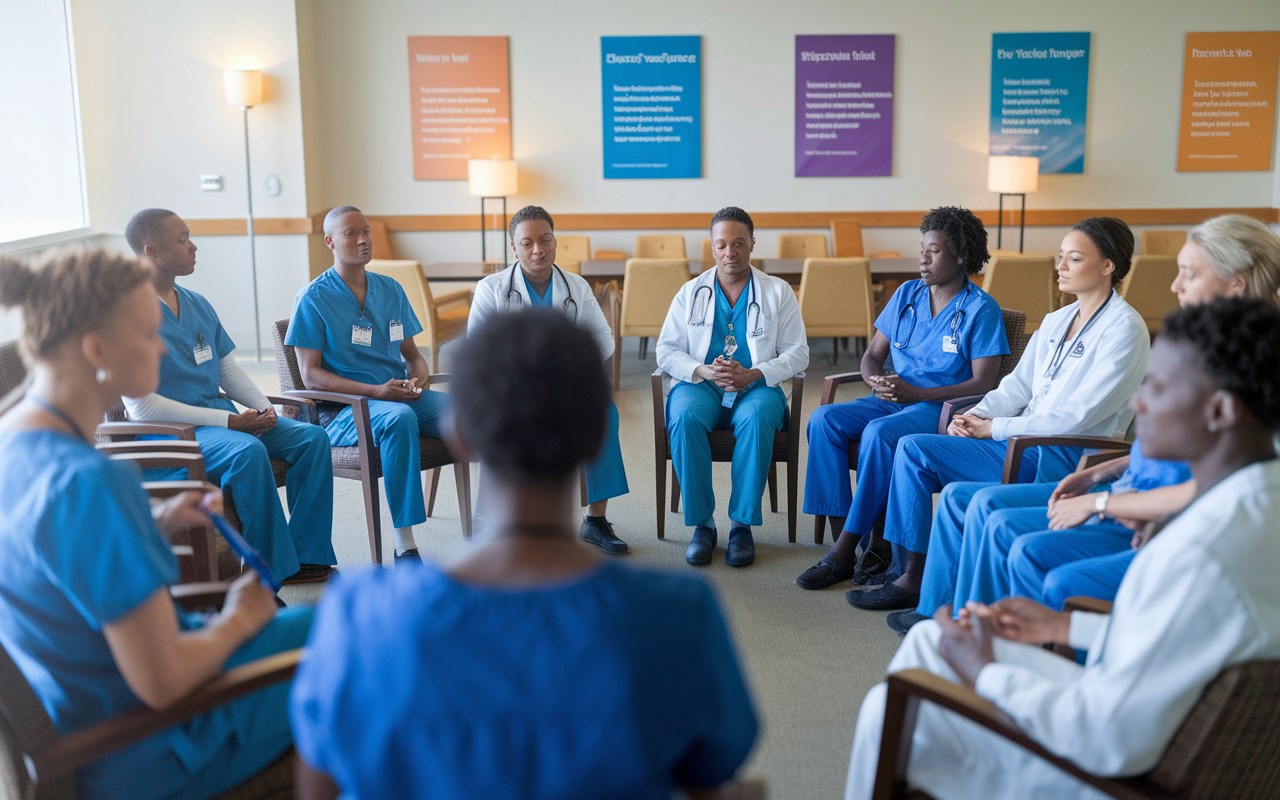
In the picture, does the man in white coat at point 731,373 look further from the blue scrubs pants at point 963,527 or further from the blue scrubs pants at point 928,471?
the blue scrubs pants at point 963,527

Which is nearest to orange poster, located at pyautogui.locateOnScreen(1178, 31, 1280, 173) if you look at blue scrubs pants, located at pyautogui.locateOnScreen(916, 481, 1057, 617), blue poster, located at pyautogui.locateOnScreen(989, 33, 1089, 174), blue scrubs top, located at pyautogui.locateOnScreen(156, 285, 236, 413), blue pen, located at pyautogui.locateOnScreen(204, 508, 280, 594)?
blue poster, located at pyautogui.locateOnScreen(989, 33, 1089, 174)

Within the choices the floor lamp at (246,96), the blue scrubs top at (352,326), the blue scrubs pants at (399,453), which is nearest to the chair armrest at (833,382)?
the blue scrubs pants at (399,453)

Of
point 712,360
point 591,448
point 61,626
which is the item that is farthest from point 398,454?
→ point 591,448

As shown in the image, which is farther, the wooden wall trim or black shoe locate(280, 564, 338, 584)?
the wooden wall trim

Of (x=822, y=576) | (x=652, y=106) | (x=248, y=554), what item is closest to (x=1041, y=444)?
(x=822, y=576)

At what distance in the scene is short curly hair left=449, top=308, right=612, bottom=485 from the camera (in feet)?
2.84

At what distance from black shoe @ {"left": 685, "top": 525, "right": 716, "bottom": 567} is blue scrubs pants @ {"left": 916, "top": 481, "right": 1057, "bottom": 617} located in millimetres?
807

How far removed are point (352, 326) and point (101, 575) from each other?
2192 millimetres

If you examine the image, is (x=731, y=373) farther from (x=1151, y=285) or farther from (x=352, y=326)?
(x=1151, y=285)

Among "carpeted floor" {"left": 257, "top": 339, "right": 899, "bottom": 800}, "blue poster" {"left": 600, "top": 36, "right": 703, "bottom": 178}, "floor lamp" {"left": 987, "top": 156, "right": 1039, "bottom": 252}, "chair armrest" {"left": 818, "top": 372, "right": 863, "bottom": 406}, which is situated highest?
"blue poster" {"left": 600, "top": 36, "right": 703, "bottom": 178}

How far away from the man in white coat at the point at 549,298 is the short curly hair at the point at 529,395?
2400 millimetres

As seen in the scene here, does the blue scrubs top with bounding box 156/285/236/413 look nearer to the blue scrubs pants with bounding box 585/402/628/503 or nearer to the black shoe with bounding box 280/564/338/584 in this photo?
the black shoe with bounding box 280/564/338/584

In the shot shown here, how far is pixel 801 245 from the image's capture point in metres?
7.46

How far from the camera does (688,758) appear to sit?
0.93m
